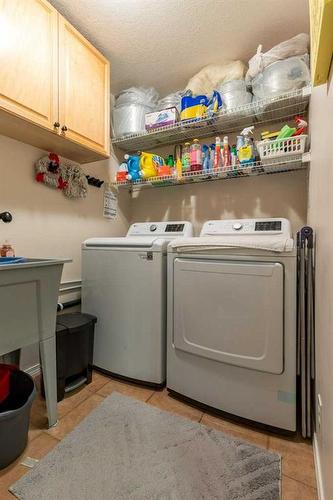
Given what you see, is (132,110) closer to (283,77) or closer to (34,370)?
(283,77)

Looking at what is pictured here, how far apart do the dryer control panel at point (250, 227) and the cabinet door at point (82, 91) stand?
1010mm

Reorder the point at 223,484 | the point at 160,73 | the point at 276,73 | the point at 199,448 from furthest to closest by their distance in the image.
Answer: the point at 160,73 < the point at 276,73 < the point at 199,448 < the point at 223,484

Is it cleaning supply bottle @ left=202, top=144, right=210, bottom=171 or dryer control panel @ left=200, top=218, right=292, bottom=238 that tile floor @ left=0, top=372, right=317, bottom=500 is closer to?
dryer control panel @ left=200, top=218, right=292, bottom=238

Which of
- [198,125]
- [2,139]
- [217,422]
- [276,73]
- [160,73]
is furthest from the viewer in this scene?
[160,73]

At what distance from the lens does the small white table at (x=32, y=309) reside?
3.46 feet

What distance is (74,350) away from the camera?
157cm

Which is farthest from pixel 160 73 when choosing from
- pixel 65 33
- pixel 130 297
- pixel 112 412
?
pixel 112 412

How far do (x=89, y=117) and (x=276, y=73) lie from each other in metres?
1.30

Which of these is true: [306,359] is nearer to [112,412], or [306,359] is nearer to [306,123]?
[112,412]

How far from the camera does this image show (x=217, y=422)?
1.36 meters

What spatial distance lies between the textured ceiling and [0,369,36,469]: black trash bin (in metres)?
2.21

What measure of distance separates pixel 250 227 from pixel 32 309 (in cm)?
147

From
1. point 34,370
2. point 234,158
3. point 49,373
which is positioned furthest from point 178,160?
point 34,370

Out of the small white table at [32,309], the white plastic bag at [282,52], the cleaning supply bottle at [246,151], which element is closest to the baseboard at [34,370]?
the small white table at [32,309]
